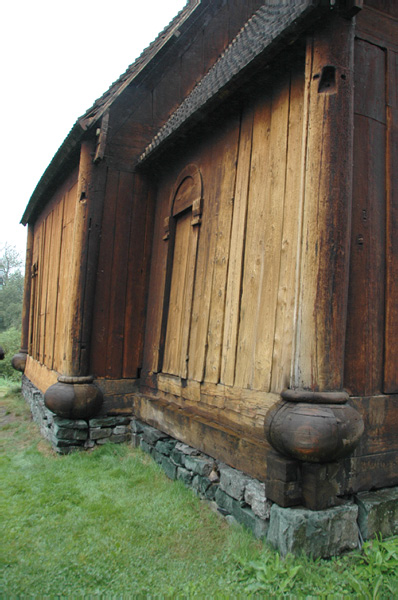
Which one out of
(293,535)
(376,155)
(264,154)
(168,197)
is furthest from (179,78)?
(293,535)

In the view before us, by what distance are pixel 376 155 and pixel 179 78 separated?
4.09m

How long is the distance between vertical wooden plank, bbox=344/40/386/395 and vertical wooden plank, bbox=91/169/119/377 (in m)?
3.57

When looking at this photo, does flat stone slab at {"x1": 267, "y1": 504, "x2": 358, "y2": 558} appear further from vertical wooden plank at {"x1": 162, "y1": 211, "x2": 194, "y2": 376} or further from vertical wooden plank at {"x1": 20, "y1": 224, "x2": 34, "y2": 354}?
vertical wooden plank at {"x1": 20, "y1": 224, "x2": 34, "y2": 354}

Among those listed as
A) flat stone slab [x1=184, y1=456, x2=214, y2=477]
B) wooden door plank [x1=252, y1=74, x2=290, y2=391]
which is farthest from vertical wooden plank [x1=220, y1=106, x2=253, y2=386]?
flat stone slab [x1=184, y1=456, x2=214, y2=477]

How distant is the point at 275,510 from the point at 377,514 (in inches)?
26.7

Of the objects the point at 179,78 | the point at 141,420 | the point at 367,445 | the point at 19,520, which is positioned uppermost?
the point at 179,78

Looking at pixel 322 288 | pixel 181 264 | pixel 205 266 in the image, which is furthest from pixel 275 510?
pixel 181 264

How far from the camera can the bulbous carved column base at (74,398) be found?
5.50 metres

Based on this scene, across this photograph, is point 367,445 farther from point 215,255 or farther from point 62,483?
point 62,483

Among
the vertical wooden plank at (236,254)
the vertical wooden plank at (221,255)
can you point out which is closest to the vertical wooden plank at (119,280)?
the vertical wooden plank at (221,255)

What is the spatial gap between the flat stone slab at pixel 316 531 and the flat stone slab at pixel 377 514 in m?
0.07

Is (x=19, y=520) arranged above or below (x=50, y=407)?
below

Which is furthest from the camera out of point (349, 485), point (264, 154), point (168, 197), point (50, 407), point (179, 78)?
point (179, 78)

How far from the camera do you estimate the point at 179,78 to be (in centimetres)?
657
